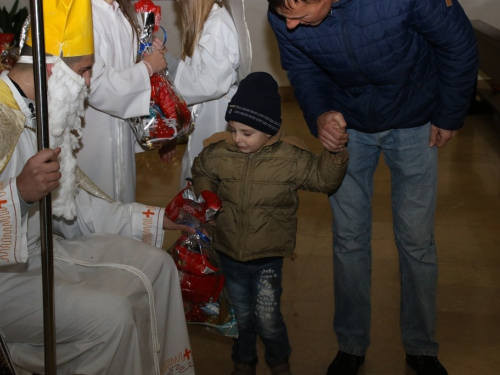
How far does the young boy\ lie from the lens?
279 cm

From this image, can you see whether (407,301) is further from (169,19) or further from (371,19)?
(169,19)

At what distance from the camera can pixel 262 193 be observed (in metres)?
2.82

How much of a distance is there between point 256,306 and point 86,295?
2.69ft

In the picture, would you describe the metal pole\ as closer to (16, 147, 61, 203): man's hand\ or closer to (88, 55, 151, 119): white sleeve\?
(16, 147, 61, 203): man's hand\

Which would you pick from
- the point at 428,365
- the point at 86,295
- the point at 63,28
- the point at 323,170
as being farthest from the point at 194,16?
the point at 428,365

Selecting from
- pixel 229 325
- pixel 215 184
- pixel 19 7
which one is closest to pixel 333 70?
pixel 215 184

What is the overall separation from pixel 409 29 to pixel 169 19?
20.6 ft

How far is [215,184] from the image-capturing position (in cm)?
297

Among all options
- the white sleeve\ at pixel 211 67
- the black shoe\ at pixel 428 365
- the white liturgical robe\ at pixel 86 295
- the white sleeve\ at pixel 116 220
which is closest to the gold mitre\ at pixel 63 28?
the white liturgical robe\ at pixel 86 295

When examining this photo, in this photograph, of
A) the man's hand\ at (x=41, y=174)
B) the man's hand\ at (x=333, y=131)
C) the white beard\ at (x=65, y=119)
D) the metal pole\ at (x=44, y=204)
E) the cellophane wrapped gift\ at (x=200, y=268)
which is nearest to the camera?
the metal pole\ at (x=44, y=204)

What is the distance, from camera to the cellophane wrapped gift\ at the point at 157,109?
3.19 metres

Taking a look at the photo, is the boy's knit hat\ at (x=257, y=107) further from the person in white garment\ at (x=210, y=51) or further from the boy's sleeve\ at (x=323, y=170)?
the person in white garment\ at (x=210, y=51)

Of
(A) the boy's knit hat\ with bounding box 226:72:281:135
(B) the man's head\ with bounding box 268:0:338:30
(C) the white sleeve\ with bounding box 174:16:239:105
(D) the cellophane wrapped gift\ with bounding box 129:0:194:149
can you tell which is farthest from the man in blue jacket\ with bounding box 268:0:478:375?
(D) the cellophane wrapped gift\ with bounding box 129:0:194:149

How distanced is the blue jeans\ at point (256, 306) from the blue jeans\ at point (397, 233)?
27cm
